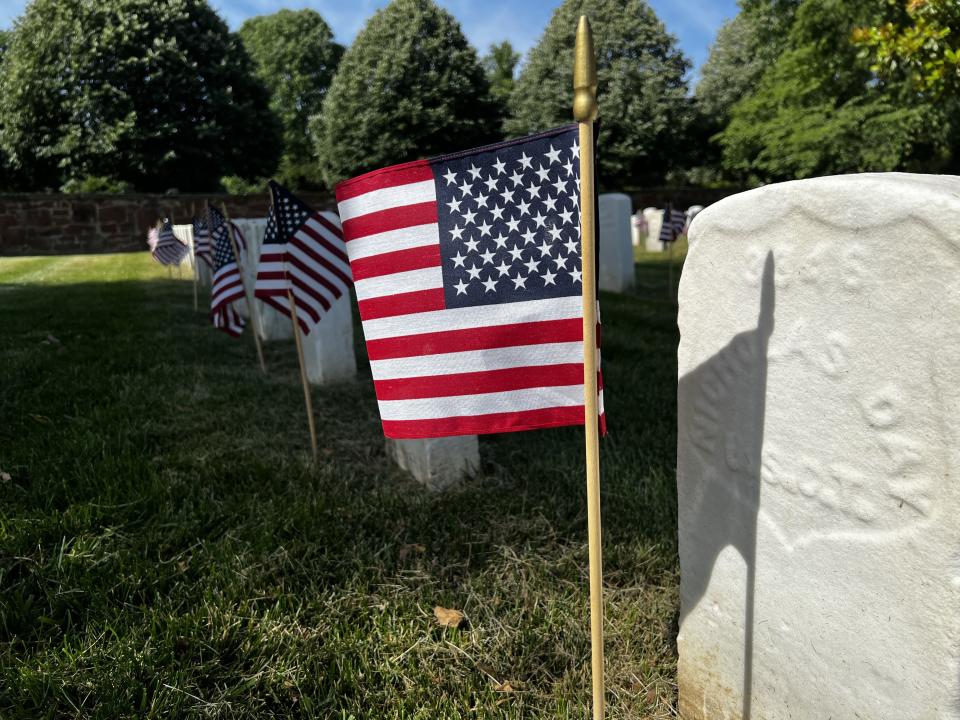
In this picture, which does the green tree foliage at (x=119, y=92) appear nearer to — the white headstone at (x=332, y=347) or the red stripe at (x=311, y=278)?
the white headstone at (x=332, y=347)

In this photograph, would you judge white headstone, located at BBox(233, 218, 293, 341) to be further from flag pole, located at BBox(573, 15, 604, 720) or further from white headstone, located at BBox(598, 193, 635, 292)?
flag pole, located at BBox(573, 15, 604, 720)

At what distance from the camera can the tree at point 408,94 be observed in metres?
27.6

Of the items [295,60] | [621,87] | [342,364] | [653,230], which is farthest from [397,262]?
[295,60]

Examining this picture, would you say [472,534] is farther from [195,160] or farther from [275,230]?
[195,160]

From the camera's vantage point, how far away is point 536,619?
94.5 inches

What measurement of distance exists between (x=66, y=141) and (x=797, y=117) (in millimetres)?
26758

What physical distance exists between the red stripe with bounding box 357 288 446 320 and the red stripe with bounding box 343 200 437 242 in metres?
0.19

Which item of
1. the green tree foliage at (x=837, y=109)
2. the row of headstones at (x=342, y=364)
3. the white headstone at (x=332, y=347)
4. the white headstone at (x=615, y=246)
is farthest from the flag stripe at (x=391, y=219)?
the green tree foliage at (x=837, y=109)

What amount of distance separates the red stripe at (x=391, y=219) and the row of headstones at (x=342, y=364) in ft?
5.41

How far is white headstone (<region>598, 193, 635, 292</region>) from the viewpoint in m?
11.2

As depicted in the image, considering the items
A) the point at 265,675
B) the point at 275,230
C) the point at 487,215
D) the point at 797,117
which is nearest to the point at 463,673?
the point at 265,675

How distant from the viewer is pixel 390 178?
1.91 metres

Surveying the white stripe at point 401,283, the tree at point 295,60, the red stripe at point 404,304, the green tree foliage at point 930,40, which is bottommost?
the red stripe at point 404,304

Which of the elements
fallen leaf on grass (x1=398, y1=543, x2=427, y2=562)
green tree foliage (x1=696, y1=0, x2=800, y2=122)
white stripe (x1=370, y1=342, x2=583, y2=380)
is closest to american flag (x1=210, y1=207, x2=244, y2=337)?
fallen leaf on grass (x1=398, y1=543, x2=427, y2=562)
